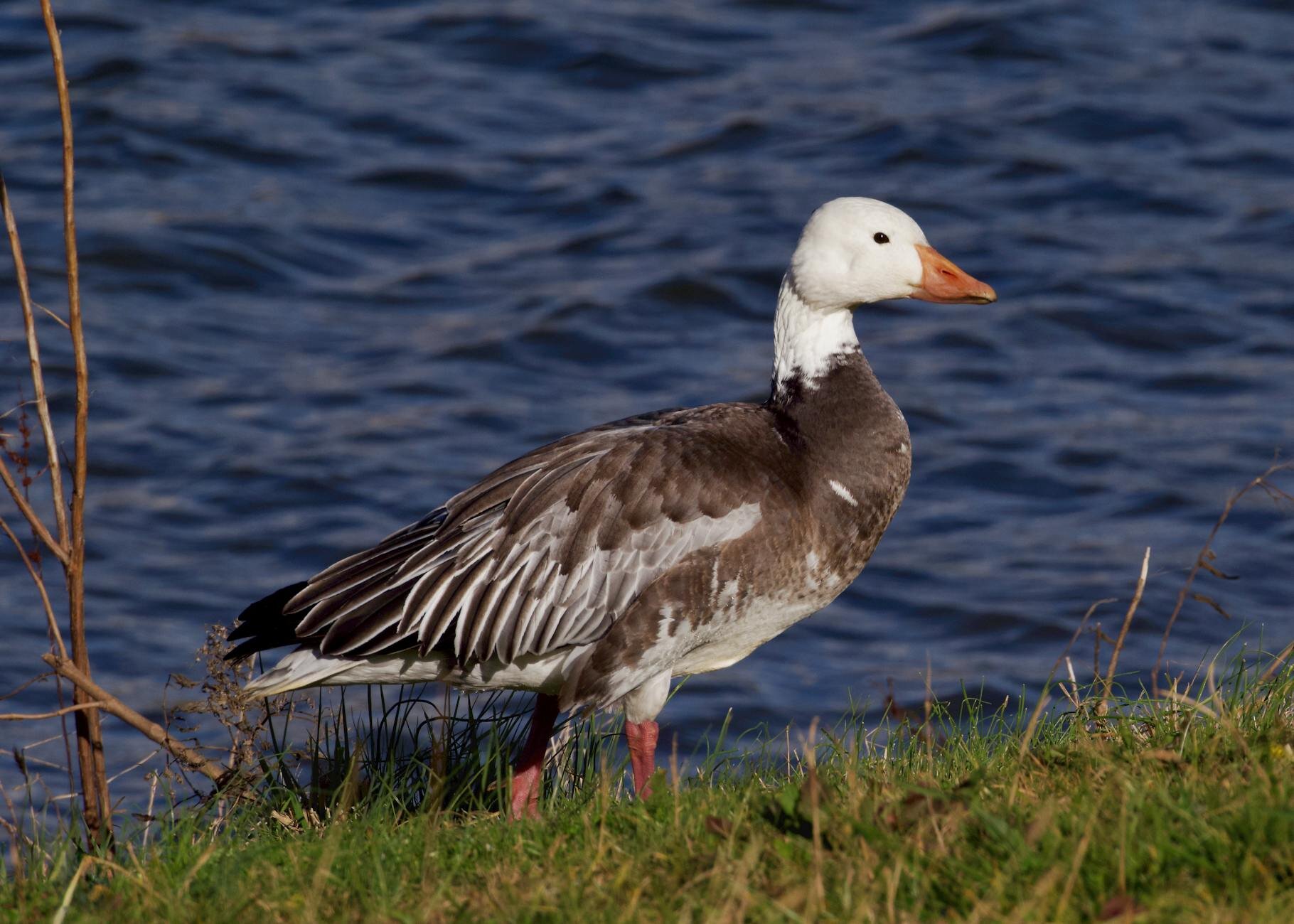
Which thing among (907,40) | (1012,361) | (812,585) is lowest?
(1012,361)

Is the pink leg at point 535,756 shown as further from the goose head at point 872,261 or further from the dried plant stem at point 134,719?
the goose head at point 872,261

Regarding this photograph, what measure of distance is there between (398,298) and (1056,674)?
6.56 metres

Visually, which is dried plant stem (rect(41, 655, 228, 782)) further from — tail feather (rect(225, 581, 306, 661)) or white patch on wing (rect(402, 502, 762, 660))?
white patch on wing (rect(402, 502, 762, 660))

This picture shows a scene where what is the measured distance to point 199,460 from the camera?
11875 mm

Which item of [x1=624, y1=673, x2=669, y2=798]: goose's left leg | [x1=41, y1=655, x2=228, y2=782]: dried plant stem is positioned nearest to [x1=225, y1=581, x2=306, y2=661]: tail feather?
[x1=41, y1=655, x2=228, y2=782]: dried plant stem

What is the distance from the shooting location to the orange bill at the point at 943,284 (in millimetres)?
6285

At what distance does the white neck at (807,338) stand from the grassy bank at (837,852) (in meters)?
1.83

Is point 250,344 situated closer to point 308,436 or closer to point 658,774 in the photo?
point 308,436

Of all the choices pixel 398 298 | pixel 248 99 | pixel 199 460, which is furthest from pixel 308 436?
pixel 248 99

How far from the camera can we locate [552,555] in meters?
5.85

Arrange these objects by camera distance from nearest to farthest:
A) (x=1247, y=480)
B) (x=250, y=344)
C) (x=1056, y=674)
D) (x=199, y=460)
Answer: (x=1056, y=674), (x=1247, y=480), (x=199, y=460), (x=250, y=344)

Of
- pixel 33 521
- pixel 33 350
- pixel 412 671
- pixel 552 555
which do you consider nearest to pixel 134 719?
pixel 33 521

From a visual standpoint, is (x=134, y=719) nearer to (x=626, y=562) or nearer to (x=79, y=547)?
(x=79, y=547)

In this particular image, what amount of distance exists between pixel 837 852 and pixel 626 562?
2.10m
